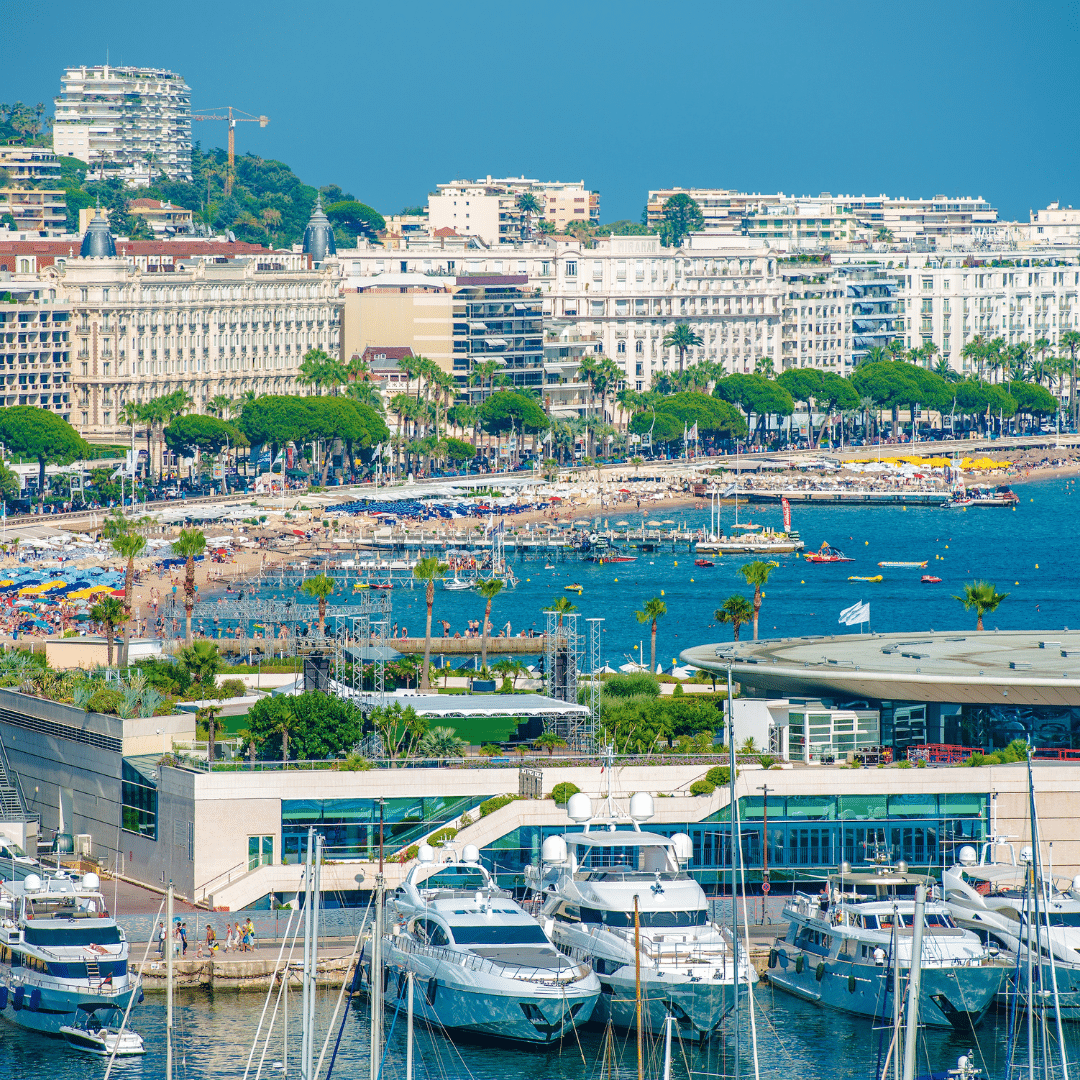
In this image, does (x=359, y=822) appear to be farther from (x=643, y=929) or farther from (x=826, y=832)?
Result: (x=643, y=929)

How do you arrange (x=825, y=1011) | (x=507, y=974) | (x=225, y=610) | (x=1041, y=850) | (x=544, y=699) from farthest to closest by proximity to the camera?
(x=225, y=610), (x=544, y=699), (x=1041, y=850), (x=825, y=1011), (x=507, y=974)

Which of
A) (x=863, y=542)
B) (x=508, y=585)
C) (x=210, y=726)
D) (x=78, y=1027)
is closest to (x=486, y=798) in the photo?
(x=210, y=726)

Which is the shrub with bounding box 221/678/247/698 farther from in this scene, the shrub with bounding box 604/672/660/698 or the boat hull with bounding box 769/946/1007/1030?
the boat hull with bounding box 769/946/1007/1030

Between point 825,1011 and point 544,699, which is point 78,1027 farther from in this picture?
point 544,699

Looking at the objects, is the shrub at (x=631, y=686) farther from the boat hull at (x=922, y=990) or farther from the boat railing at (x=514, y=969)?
the boat railing at (x=514, y=969)

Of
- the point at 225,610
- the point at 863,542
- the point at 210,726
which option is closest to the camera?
the point at 210,726

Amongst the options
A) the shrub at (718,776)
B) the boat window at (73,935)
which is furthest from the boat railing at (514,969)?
the shrub at (718,776)

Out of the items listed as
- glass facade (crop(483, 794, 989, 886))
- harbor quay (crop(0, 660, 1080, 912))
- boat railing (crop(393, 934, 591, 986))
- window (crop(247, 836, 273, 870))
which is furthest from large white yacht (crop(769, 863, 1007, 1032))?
window (crop(247, 836, 273, 870))

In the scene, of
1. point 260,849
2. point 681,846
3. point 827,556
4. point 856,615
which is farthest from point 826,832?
point 827,556
